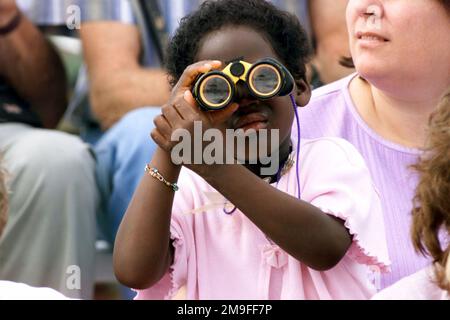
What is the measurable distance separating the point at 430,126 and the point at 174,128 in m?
0.46

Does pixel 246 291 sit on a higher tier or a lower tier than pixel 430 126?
lower

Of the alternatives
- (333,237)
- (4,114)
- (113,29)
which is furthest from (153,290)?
(113,29)

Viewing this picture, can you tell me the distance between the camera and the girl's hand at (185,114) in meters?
1.79

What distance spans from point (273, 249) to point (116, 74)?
1.36 m

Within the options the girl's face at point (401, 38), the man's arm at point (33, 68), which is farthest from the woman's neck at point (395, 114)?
the man's arm at point (33, 68)

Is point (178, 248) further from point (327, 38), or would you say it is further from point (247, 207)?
point (327, 38)

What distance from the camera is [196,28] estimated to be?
2.10 meters

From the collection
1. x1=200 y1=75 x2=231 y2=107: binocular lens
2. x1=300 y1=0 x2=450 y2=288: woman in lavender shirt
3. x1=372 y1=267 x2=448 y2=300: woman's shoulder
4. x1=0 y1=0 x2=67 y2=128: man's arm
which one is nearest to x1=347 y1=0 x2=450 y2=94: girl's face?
x1=300 y1=0 x2=450 y2=288: woman in lavender shirt

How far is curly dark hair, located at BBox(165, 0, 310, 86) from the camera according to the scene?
6.82ft

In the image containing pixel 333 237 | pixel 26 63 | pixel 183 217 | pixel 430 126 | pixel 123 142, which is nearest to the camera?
pixel 430 126

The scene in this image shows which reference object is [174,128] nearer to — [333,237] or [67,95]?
[333,237]

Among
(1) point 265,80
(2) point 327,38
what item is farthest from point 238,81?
(2) point 327,38

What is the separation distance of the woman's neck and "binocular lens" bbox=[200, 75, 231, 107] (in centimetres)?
71

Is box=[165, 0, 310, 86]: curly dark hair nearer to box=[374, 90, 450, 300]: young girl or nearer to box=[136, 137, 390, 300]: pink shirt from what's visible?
box=[136, 137, 390, 300]: pink shirt
